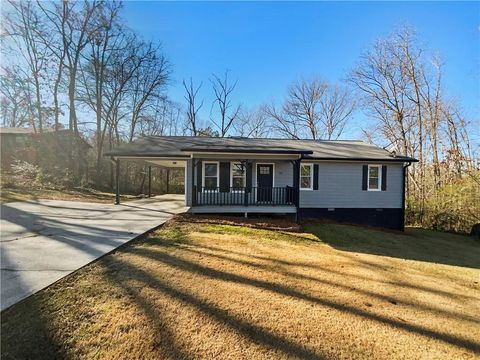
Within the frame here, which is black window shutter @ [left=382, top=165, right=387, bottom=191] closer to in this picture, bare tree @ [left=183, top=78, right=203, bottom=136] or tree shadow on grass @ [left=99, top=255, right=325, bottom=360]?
tree shadow on grass @ [left=99, top=255, right=325, bottom=360]

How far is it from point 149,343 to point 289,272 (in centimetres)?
295

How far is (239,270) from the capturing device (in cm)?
478

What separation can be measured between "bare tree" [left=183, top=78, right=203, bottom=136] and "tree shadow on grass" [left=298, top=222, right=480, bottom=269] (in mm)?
23057

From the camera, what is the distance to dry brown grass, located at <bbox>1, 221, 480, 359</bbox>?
271cm

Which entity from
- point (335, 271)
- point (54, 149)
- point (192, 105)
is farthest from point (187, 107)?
point (335, 271)

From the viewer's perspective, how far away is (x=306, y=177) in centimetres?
1286

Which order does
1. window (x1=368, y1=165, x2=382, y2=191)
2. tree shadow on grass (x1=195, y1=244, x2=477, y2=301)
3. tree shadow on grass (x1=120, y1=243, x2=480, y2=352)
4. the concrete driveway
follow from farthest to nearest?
window (x1=368, y1=165, x2=382, y2=191)
tree shadow on grass (x1=195, y1=244, x2=477, y2=301)
the concrete driveway
tree shadow on grass (x1=120, y1=243, x2=480, y2=352)

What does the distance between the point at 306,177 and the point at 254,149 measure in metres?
3.97

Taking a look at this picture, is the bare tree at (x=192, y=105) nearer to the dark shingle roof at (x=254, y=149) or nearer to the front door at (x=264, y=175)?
the dark shingle roof at (x=254, y=149)

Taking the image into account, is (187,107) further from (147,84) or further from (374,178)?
(374,178)

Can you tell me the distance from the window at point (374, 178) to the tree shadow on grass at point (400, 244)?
2.35m

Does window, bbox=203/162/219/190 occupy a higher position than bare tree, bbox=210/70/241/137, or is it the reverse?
bare tree, bbox=210/70/241/137

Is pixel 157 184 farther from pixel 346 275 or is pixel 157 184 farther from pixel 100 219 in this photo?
pixel 346 275

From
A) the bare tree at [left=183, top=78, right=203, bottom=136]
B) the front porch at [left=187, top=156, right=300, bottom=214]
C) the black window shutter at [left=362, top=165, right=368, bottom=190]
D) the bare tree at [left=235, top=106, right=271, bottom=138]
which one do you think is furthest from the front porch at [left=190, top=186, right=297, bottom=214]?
the bare tree at [left=235, top=106, right=271, bottom=138]
